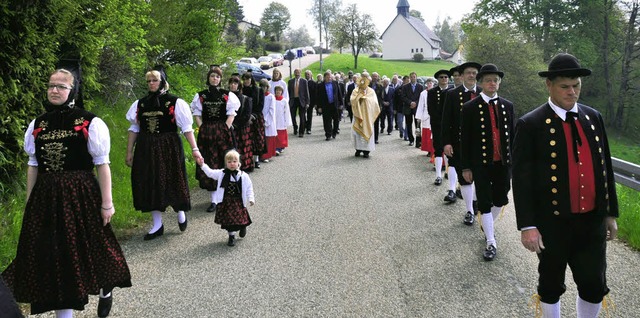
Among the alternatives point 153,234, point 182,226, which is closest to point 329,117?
point 182,226

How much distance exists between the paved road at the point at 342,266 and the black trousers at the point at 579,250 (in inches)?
33.4

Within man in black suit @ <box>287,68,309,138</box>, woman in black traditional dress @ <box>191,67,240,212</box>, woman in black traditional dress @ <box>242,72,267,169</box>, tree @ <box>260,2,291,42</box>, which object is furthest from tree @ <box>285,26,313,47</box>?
woman in black traditional dress @ <box>191,67,240,212</box>

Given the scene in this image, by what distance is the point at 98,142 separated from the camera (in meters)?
3.95

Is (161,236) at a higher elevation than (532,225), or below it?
below

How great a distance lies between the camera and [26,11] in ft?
20.6

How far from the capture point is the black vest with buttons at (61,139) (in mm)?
3889

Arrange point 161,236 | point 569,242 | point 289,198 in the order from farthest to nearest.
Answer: point 289,198, point 161,236, point 569,242

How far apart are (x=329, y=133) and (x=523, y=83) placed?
22.2 m

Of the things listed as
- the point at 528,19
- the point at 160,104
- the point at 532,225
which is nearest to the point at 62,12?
the point at 160,104

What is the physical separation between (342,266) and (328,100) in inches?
456

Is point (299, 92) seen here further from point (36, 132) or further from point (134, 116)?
point (36, 132)

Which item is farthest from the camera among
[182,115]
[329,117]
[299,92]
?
[299,92]

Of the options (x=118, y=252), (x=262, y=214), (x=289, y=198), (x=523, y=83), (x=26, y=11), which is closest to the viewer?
(x=118, y=252)

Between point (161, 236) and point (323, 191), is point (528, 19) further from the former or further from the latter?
point (161, 236)
